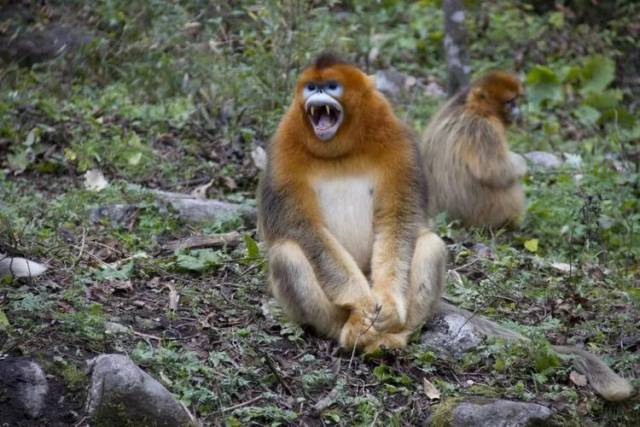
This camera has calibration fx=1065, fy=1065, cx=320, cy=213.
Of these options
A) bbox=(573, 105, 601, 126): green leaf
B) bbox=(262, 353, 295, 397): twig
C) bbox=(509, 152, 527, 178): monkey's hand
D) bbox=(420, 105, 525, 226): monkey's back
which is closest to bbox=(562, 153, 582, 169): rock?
bbox=(509, 152, 527, 178): monkey's hand

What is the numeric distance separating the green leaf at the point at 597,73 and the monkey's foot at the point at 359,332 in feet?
22.6

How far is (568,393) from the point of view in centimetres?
535

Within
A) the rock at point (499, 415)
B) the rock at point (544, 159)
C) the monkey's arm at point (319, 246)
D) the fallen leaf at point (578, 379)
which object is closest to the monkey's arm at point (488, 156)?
the rock at point (544, 159)

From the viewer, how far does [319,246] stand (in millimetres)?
5621

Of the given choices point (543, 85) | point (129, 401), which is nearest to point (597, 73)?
point (543, 85)

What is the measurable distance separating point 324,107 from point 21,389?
2.14m

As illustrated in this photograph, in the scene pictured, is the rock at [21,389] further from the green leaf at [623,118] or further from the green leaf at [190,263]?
the green leaf at [623,118]

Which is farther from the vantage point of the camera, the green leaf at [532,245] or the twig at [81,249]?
the green leaf at [532,245]

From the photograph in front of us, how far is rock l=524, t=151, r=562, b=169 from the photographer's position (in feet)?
32.5

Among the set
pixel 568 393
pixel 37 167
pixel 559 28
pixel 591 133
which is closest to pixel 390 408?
pixel 568 393

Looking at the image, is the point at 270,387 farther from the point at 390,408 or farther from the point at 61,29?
the point at 61,29

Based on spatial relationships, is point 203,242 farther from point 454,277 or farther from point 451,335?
point 451,335

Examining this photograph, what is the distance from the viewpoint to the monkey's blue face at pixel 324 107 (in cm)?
560

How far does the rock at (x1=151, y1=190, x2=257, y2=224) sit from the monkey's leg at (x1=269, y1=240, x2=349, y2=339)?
1.73 metres
